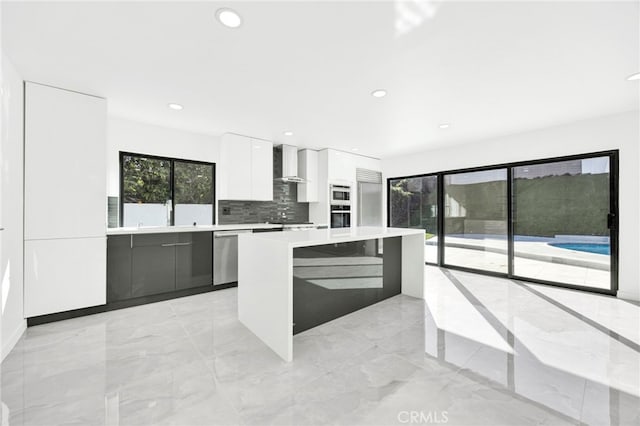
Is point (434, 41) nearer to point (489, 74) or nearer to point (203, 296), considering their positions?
point (489, 74)

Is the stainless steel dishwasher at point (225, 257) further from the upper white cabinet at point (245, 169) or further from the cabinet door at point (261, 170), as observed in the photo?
the cabinet door at point (261, 170)

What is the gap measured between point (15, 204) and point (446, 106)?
4.32 meters

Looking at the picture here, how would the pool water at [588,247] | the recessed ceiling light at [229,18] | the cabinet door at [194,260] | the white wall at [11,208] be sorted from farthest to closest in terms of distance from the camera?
the pool water at [588,247], the cabinet door at [194,260], the white wall at [11,208], the recessed ceiling light at [229,18]

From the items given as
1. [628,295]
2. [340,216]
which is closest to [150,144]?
[340,216]

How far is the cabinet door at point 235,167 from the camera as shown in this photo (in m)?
4.25

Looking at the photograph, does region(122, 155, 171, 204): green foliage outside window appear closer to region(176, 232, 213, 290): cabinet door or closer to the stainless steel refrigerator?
region(176, 232, 213, 290): cabinet door

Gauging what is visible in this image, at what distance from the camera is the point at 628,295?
135 inches

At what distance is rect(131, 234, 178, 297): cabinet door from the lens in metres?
3.21

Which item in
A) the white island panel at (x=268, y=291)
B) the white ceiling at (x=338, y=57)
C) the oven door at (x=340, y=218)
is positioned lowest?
the white island panel at (x=268, y=291)

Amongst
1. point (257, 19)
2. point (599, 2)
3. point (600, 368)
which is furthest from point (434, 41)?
point (600, 368)

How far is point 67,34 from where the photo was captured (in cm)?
192

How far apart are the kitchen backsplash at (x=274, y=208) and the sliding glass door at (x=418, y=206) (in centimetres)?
206

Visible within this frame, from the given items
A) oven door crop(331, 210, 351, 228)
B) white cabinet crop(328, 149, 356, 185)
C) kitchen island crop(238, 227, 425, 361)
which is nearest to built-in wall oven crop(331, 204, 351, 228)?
oven door crop(331, 210, 351, 228)

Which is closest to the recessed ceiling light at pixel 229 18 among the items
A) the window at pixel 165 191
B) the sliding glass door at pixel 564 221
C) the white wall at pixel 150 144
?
the white wall at pixel 150 144
